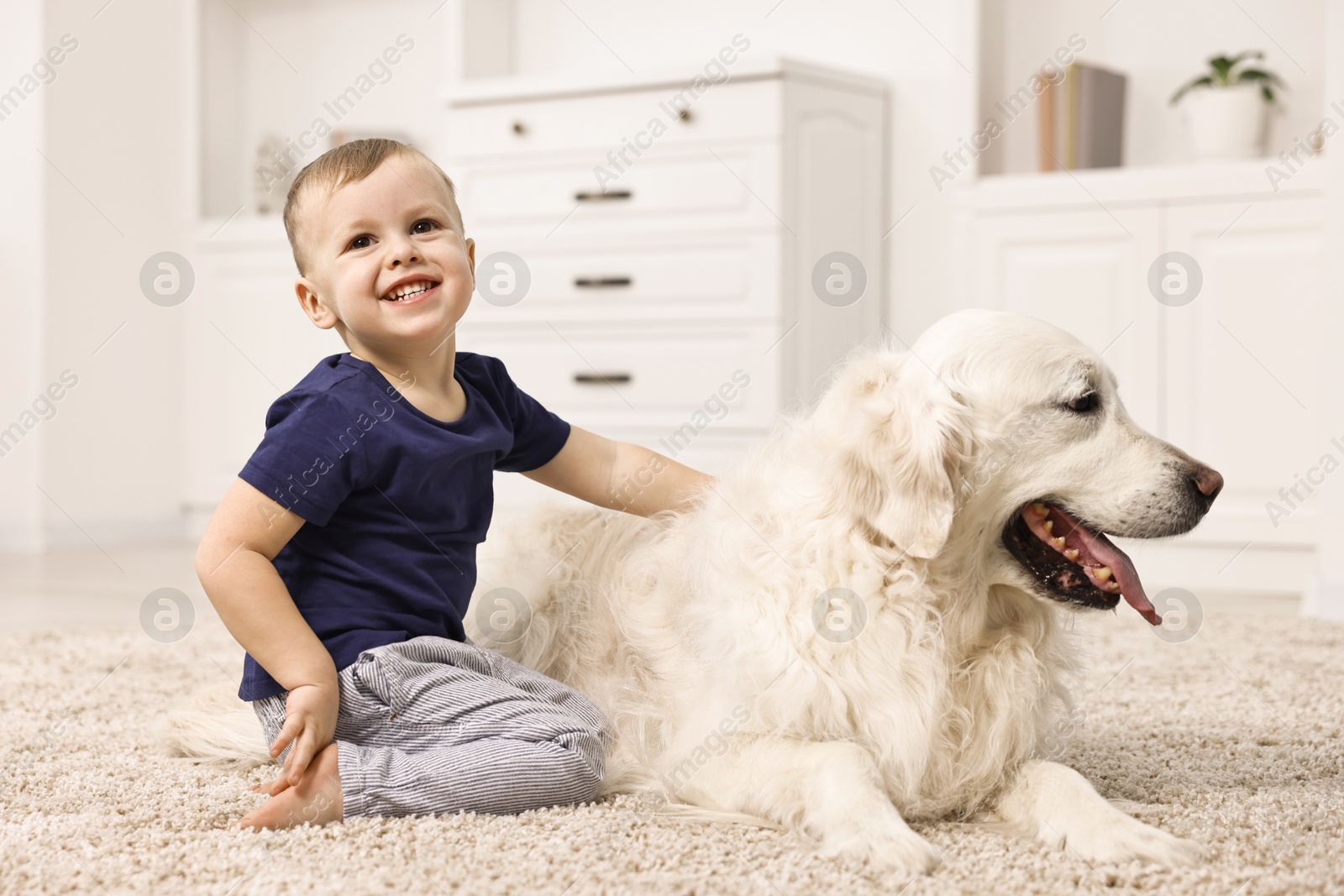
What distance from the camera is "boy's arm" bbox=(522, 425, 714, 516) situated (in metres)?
1.58

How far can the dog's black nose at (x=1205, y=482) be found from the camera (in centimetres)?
117

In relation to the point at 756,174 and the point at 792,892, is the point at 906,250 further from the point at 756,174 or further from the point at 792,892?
the point at 792,892

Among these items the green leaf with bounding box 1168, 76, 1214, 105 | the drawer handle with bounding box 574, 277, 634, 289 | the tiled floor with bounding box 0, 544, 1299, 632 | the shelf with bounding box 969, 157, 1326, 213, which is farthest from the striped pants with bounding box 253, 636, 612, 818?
the green leaf with bounding box 1168, 76, 1214, 105

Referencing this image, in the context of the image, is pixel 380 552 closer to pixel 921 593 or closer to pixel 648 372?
pixel 921 593

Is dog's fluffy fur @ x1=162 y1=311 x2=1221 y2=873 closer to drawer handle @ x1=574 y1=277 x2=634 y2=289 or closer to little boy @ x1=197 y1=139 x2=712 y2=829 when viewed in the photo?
little boy @ x1=197 y1=139 x2=712 y2=829

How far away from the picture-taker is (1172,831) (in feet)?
3.68

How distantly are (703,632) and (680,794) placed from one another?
167 mm

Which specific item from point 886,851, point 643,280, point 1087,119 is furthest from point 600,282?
point 886,851

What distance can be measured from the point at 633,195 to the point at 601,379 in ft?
1.84

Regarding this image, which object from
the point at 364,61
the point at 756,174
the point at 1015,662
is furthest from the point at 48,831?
the point at 364,61

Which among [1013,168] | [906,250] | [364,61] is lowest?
[906,250]

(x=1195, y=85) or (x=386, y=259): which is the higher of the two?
(x=1195, y=85)

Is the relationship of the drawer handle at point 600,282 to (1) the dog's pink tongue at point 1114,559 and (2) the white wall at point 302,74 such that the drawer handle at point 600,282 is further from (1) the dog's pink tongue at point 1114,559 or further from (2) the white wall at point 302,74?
(1) the dog's pink tongue at point 1114,559

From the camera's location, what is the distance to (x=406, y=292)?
131 cm
